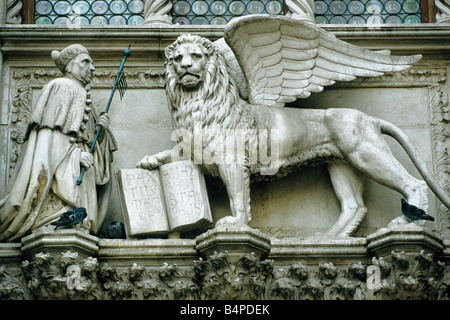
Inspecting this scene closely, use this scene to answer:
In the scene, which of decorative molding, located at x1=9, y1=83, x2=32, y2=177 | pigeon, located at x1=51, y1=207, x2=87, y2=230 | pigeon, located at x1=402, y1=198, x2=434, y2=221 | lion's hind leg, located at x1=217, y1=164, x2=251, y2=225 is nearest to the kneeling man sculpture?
lion's hind leg, located at x1=217, y1=164, x2=251, y2=225

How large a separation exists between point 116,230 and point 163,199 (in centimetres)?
53

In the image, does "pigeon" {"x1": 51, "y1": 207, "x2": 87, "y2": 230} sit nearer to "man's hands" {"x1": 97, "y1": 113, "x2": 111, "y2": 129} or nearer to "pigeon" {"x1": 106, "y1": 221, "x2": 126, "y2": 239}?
Answer: "pigeon" {"x1": 106, "y1": 221, "x2": 126, "y2": 239}

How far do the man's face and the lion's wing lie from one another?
148 cm

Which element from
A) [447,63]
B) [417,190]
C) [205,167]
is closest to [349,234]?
[417,190]

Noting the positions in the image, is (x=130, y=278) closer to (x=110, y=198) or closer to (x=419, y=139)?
(x=110, y=198)

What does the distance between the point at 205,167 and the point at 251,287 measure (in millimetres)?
1325

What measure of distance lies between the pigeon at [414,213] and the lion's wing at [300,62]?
1.53 m

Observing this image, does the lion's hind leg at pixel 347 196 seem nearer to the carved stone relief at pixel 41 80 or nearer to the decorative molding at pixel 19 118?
the carved stone relief at pixel 41 80

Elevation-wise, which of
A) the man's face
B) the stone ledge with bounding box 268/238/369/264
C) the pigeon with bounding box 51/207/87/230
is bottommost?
the stone ledge with bounding box 268/238/369/264

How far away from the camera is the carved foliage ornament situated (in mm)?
11203

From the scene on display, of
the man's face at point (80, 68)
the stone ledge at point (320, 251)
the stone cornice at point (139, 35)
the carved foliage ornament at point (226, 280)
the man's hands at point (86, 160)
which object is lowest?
the carved foliage ornament at point (226, 280)

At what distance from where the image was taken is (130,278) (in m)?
11.4

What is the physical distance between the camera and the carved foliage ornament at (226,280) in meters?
11.2

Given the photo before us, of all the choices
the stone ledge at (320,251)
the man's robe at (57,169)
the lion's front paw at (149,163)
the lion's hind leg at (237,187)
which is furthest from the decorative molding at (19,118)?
the stone ledge at (320,251)
